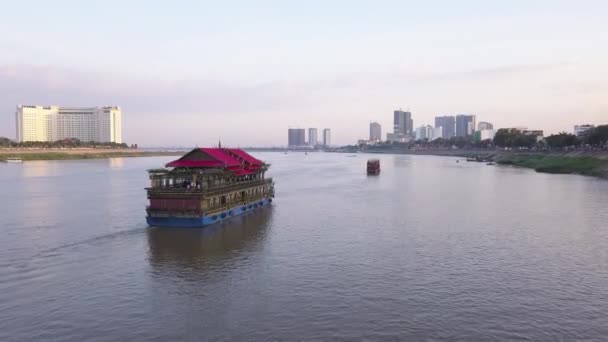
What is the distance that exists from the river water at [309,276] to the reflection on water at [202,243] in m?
0.18

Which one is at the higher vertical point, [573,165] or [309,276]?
[573,165]

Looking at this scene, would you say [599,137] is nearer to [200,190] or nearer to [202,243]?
[200,190]

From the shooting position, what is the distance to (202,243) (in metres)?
40.0

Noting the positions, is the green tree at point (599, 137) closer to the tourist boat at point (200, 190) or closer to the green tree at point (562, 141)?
the green tree at point (562, 141)

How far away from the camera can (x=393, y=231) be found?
149 feet

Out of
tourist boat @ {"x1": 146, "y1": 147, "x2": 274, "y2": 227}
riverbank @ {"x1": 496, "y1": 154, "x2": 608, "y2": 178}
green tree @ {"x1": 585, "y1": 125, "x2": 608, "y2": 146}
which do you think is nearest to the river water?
tourist boat @ {"x1": 146, "y1": 147, "x2": 274, "y2": 227}

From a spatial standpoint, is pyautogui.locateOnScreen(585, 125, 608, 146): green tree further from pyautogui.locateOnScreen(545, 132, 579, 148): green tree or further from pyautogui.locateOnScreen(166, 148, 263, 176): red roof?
pyautogui.locateOnScreen(166, 148, 263, 176): red roof

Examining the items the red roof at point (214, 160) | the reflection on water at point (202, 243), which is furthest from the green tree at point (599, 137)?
the reflection on water at point (202, 243)

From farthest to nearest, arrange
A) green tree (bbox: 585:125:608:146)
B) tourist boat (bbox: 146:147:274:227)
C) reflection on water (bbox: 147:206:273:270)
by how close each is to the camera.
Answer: green tree (bbox: 585:125:608:146) < tourist boat (bbox: 146:147:274:227) < reflection on water (bbox: 147:206:273:270)

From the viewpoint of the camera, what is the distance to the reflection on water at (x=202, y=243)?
34.8 m

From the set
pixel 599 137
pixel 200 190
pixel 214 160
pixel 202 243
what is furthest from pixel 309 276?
pixel 599 137

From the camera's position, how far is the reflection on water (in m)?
34.8

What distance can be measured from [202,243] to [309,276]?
42.7ft

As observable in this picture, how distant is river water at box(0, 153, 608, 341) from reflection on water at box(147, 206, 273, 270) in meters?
0.18
